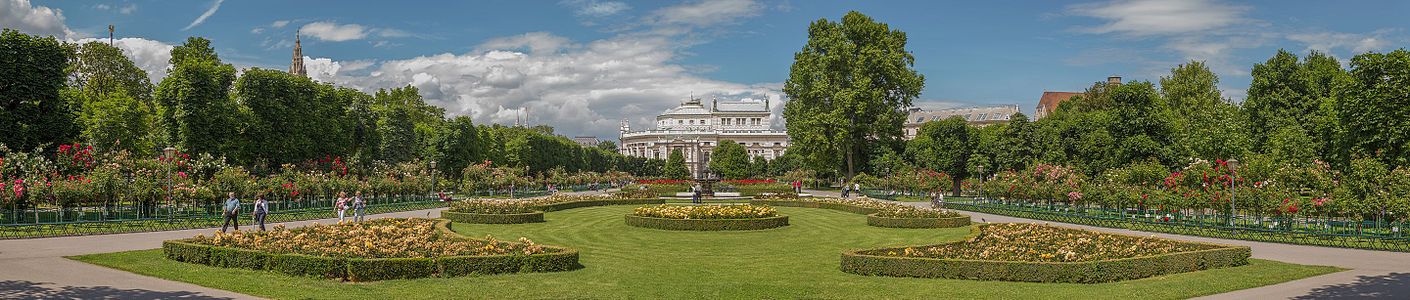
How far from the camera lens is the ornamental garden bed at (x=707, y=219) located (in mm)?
26844

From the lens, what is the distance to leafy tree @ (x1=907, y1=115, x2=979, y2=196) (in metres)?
57.3

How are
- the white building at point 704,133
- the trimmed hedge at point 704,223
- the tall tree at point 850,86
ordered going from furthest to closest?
the white building at point 704,133, the tall tree at point 850,86, the trimmed hedge at point 704,223

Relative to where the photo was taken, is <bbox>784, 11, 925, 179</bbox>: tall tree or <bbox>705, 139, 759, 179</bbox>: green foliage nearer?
<bbox>784, 11, 925, 179</bbox>: tall tree

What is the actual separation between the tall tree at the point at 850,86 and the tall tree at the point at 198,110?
30.9 metres

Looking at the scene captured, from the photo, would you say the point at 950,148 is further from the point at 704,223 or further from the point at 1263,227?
the point at 704,223

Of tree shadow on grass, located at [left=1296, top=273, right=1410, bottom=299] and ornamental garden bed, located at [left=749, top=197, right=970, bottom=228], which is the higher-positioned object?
ornamental garden bed, located at [left=749, top=197, right=970, bottom=228]

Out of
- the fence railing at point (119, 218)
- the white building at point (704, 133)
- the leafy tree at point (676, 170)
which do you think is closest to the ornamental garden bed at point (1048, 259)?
the fence railing at point (119, 218)

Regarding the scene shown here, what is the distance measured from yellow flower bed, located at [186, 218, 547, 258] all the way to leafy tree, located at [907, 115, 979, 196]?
43.6m

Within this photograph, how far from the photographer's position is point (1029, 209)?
3644 centimetres

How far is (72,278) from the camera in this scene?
577 inches

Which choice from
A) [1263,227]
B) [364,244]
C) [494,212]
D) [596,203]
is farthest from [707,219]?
[596,203]

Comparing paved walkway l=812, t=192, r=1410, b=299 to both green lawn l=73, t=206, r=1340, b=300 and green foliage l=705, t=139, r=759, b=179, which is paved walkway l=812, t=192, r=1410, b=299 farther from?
green foliage l=705, t=139, r=759, b=179

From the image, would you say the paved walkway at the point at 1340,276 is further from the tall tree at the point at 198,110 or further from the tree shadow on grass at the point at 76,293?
the tall tree at the point at 198,110

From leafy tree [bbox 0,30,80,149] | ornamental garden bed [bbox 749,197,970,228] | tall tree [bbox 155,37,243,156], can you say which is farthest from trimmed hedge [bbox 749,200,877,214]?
leafy tree [bbox 0,30,80,149]
